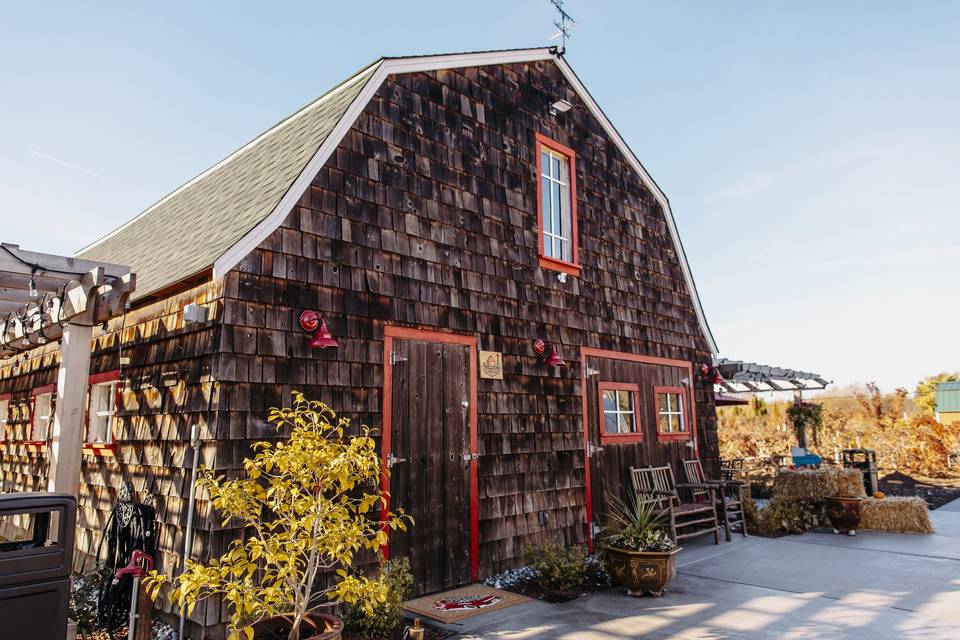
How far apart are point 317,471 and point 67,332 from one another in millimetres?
3015

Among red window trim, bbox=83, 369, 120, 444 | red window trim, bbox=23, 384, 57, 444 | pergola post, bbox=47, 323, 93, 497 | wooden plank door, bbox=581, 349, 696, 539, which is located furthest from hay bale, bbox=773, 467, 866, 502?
red window trim, bbox=23, 384, 57, 444

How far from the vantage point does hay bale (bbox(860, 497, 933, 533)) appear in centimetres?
886

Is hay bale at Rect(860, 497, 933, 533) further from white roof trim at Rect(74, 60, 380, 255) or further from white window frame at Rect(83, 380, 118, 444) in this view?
white window frame at Rect(83, 380, 118, 444)

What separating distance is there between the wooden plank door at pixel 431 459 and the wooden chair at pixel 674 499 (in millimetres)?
2833

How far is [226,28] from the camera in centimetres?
857

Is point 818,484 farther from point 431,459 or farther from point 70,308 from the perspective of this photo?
point 70,308

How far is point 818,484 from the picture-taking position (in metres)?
9.52

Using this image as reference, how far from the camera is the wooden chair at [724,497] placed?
8688 millimetres

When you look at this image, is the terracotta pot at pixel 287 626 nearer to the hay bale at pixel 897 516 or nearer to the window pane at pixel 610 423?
the window pane at pixel 610 423

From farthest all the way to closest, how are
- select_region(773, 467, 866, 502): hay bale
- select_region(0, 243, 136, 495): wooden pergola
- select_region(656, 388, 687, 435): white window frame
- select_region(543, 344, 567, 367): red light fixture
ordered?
1. select_region(656, 388, 687, 435): white window frame
2. select_region(773, 467, 866, 502): hay bale
3. select_region(543, 344, 567, 367): red light fixture
4. select_region(0, 243, 136, 495): wooden pergola

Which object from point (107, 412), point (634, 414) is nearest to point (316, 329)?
point (107, 412)

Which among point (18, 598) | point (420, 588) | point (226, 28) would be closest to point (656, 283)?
point (420, 588)

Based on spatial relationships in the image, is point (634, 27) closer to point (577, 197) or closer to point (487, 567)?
point (577, 197)

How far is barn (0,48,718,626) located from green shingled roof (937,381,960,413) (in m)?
24.7
